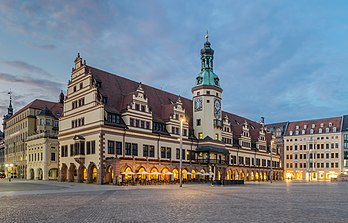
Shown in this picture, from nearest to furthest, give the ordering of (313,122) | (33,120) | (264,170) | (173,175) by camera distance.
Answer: (173,175) → (33,120) → (264,170) → (313,122)

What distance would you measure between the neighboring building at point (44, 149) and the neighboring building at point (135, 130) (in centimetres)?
1502

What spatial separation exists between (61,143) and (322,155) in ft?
304

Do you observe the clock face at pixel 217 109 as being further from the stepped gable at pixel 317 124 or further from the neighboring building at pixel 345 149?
the stepped gable at pixel 317 124

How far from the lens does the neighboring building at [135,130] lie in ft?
→ 194

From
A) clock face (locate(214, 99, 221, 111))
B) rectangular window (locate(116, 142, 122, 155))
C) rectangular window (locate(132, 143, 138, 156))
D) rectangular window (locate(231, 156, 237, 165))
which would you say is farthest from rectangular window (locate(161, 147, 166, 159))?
rectangular window (locate(231, 156, 237, 165))

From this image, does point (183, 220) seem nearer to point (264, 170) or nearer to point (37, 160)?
point (37, 160)

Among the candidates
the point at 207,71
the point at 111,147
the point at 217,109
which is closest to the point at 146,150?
the point at 111,147

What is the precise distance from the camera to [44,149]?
8200 centimetres

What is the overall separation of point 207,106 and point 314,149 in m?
65.8

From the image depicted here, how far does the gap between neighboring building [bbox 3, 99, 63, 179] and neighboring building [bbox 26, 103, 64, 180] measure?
3.51 meters

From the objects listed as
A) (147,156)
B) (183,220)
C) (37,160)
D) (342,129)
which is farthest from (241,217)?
(342,129)

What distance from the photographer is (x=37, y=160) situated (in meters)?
85.0

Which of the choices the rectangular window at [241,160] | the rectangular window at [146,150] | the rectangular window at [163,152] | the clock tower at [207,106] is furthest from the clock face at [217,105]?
the rectangular window at [146,150]

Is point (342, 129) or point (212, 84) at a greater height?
point (212, 84)
